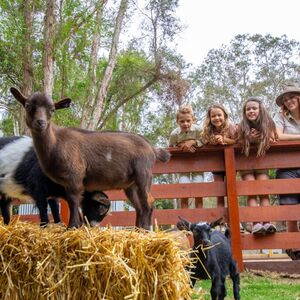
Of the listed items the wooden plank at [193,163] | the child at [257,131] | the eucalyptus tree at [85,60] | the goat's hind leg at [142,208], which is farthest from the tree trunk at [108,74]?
the goat's hind leg at [142,208]

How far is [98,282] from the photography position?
8.14ft

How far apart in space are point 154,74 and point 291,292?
15.7m

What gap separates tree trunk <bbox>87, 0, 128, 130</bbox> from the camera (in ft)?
52.3

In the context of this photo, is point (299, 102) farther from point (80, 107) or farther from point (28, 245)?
point (80, 107)

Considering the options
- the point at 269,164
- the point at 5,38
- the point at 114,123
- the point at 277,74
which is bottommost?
the point at 269,164

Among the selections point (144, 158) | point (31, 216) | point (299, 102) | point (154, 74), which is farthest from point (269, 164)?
point (154, 74)

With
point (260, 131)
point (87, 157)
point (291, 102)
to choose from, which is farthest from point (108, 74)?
point (87, 157)

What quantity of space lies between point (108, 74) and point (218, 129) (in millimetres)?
10797

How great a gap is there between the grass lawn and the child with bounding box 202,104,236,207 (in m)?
1.04

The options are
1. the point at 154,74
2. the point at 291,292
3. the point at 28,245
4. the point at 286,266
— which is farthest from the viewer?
the point at 154,74

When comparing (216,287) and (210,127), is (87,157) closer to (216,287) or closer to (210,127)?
(216,287)

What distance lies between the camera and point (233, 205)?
577 cm

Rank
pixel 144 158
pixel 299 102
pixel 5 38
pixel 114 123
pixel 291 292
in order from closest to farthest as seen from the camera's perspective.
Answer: pixel 144 158 < pixel 291 292 < pixel 299 102 < pixel 5 38 < pixel 114 123

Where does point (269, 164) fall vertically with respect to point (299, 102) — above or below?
below
